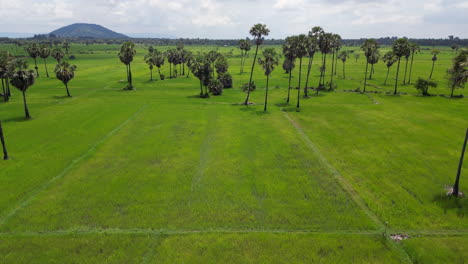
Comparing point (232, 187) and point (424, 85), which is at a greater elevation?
point (424, 85)

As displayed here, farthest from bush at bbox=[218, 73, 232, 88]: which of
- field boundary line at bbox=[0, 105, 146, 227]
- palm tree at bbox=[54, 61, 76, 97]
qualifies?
field boundary line at bbox=[0, 105, 146, 227]

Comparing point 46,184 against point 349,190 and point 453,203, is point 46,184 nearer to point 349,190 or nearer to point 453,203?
point 349,190

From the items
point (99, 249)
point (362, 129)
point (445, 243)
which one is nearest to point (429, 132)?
point (362, 129)

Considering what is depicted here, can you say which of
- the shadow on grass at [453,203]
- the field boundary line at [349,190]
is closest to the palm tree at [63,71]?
the field boundary line at [349,190]

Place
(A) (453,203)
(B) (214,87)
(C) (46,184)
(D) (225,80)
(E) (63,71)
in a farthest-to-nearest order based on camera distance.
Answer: (D) (225,80) → (B) (214,87) → (E) (63,71) → (C) (46,184) → (A) (453,203)

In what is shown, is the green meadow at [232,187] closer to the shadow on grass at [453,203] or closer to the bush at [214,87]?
the shadow on grass at [453,203]

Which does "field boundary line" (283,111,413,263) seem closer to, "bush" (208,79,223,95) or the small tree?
"bush" (208,79,223,95)

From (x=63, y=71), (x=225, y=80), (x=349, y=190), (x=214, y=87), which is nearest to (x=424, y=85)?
(x=225, y=80)
